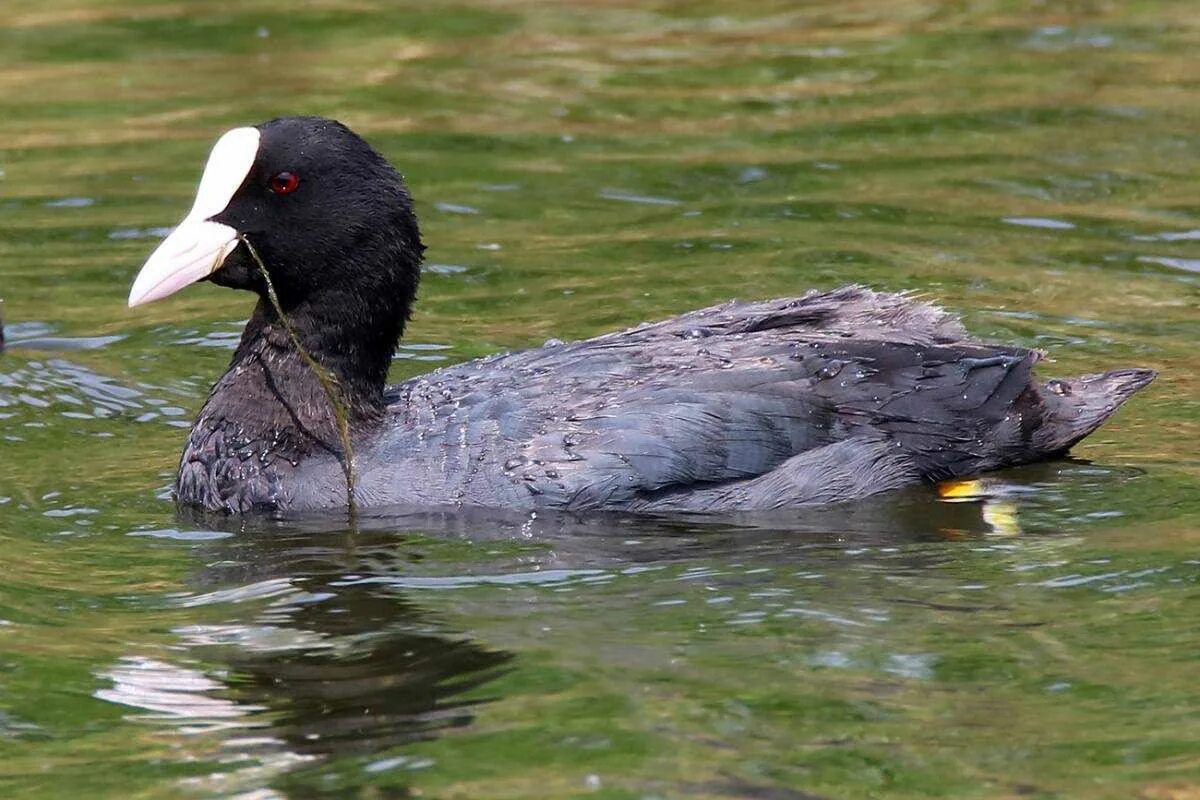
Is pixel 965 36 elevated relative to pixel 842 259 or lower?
elevated

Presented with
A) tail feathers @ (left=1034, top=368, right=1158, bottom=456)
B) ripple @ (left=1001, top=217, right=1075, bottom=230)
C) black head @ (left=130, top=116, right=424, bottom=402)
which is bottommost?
tail feathers @ (left=1034, top=368, right=1158, bottom=456)

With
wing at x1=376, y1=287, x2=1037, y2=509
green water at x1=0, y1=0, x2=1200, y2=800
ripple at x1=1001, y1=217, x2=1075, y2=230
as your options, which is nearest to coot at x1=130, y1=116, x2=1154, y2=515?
wing at x1=376, y1=287, x2=1037, y2=509

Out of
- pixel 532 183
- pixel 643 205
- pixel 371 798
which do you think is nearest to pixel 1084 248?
pixel 643 205

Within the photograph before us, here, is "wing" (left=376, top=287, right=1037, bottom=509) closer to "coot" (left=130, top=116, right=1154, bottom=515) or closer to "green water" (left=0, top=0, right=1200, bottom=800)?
"coot" (left=130, top=116, right=1154, bottom=515)

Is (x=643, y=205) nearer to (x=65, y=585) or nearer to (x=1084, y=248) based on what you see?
(x=1084, y=248)

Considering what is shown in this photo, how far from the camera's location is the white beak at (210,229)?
21.0 ft

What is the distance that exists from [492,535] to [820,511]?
3.33 ft

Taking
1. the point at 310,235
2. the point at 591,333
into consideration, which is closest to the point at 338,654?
the point at 310,235

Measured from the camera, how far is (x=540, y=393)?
6.37 metres

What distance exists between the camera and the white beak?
641 centimetres

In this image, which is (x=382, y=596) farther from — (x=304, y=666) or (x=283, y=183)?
(x=283, y=183)

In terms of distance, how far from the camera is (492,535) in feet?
20.3

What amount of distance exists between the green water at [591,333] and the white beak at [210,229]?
31.2 inches

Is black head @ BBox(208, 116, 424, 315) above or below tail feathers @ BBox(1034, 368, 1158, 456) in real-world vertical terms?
above
